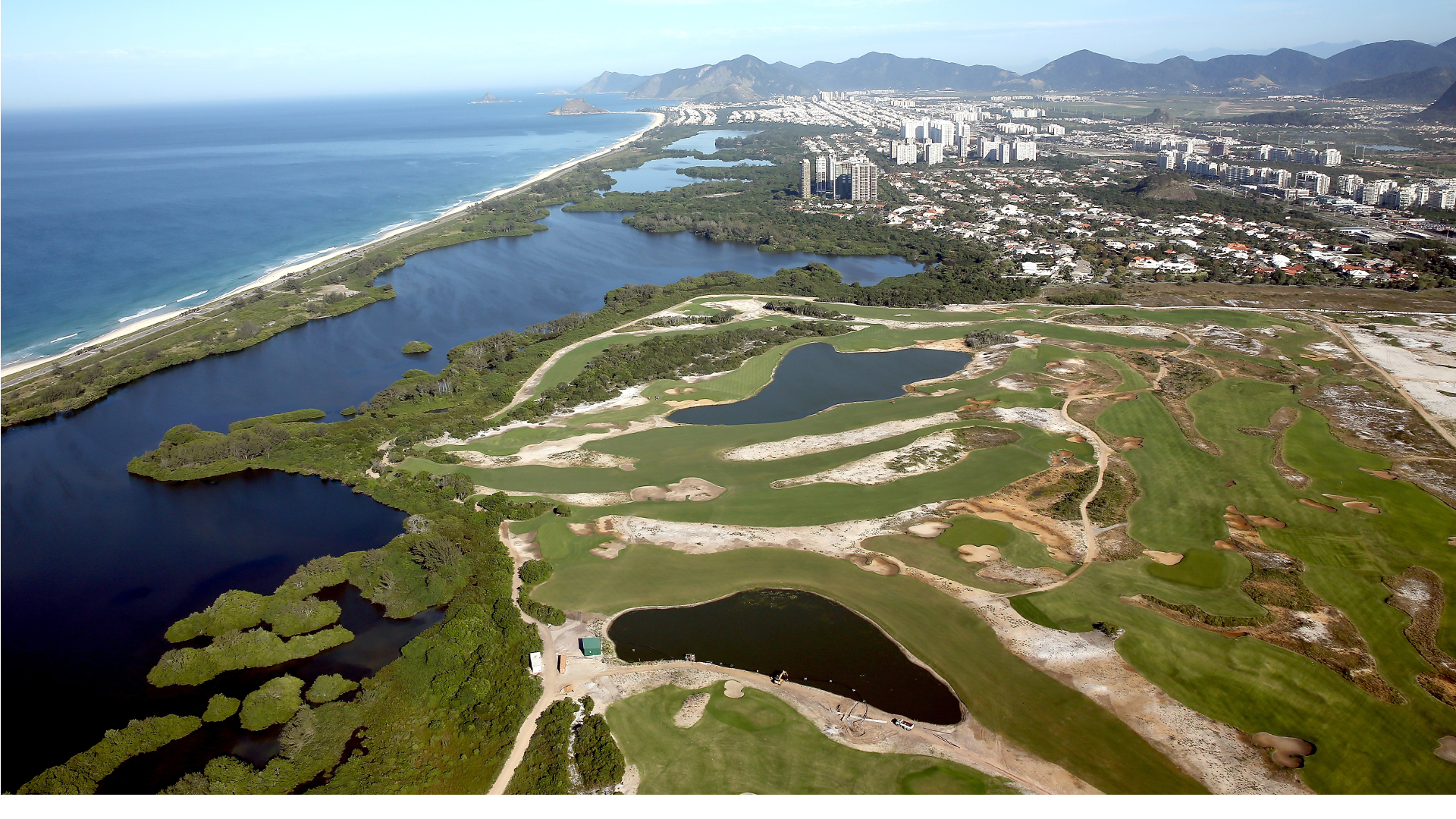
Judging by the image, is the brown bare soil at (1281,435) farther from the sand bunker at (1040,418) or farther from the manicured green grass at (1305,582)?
the sand bunker at (1040,418)

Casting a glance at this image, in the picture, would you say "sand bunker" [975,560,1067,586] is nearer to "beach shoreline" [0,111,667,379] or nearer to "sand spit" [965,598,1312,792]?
"sand spit" [965,598,1312,792]

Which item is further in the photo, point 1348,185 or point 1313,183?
point 1313,183

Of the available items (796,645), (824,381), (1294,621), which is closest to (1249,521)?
(1294,621)

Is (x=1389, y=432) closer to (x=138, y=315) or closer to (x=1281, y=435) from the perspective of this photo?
(x=1281, y=435)

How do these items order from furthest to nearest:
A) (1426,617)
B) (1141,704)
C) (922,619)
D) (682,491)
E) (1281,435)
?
(1281,435) → (682,491) → (922,619) → (1426,617) → (1141,704)

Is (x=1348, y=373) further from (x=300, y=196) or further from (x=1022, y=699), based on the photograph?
(x=300, y=196)

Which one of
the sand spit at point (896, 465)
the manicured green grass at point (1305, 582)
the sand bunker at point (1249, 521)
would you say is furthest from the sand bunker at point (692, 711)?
the sand bunker at point (1249, 521)
